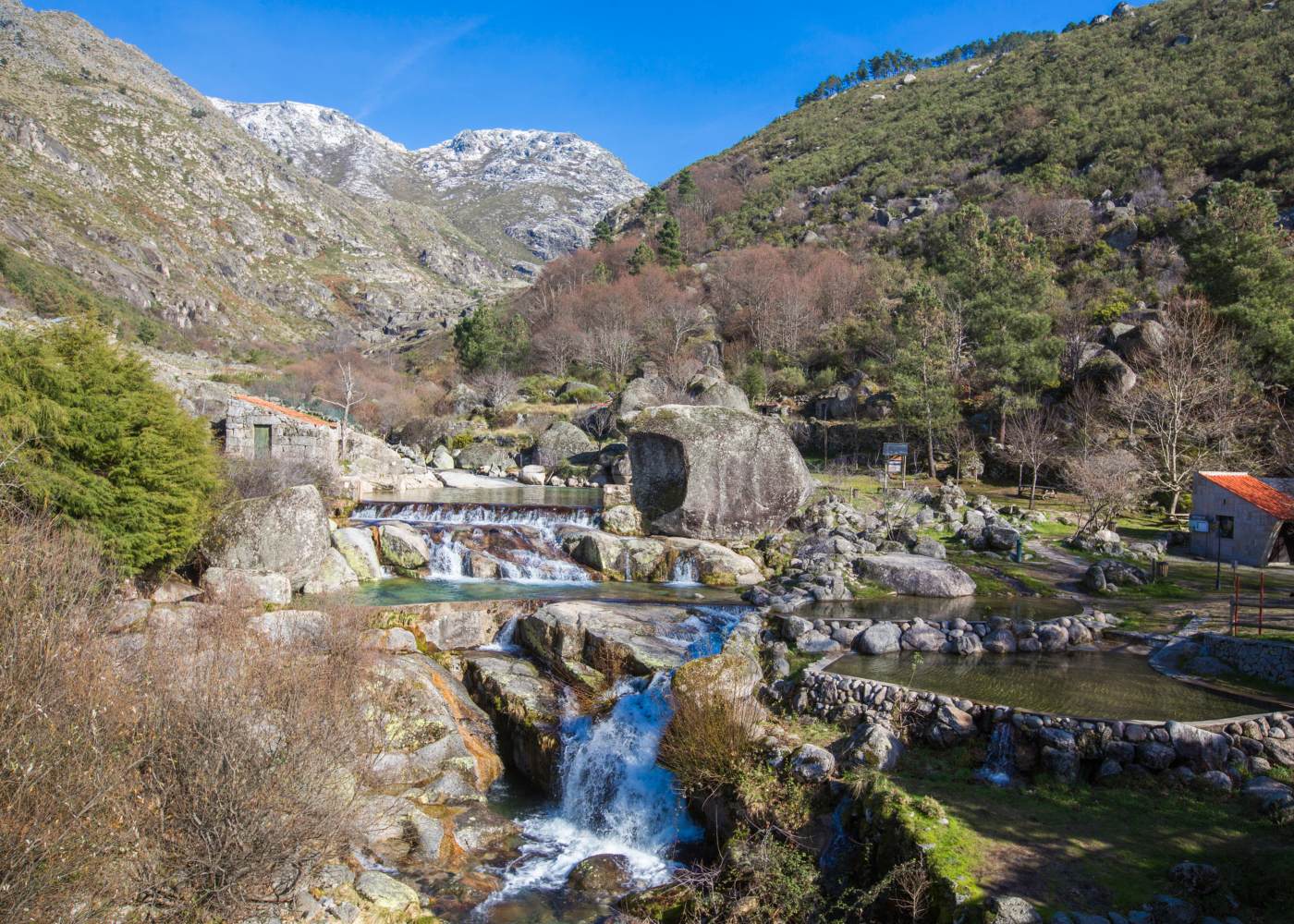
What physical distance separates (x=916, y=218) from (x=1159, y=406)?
146ft

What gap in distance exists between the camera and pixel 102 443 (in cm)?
1257

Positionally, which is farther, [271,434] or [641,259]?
[641,259]

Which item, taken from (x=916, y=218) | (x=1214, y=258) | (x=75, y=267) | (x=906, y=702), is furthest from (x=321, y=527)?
(x=75, y=267)

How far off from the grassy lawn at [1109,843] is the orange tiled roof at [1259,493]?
1462 centimetres

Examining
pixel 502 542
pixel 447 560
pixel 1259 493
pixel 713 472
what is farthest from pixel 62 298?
pixel 1259 493

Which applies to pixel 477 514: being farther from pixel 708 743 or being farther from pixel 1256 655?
→ pixel 1256 655

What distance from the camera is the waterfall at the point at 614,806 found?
8.61 m

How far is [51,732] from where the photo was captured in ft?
16.9

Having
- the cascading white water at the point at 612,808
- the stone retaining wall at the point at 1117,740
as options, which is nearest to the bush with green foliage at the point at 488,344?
the cascading white water at the point at 612,808

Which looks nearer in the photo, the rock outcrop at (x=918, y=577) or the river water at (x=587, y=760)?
the river water at (x=587, y=760)

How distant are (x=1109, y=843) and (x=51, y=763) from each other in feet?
29.6

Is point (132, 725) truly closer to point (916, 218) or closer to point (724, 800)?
point (724, 800)

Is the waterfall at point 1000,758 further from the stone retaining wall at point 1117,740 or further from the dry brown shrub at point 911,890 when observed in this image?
the dry brown shrub at point 911,890

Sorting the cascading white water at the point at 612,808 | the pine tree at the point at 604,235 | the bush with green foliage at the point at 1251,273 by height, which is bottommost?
the cascading white water at the point at 612,808
